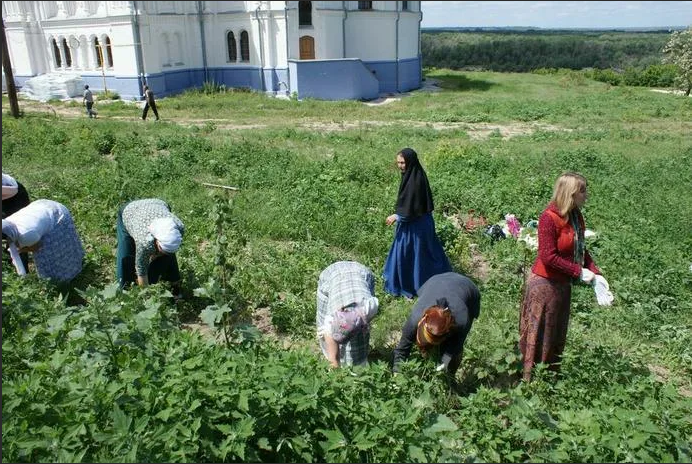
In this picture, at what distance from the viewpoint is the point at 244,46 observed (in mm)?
25703

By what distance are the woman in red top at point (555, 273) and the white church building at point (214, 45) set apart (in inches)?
822

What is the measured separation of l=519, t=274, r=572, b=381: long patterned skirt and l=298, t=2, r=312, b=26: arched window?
76.9 feet

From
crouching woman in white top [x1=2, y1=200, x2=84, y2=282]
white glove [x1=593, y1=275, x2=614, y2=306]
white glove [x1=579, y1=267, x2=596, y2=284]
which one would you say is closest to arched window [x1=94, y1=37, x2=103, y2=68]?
crouching woman in white top [x1=2, y1=200, x2=84, y2=282]

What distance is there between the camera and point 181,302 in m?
5.22

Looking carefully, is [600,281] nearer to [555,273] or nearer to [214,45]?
[555,273]

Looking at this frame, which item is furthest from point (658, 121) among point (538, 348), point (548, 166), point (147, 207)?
point (147, 207)

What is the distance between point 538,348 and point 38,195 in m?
6.99

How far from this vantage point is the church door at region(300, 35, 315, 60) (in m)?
25.4

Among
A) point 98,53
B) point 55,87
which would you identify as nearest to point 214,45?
point 98,53

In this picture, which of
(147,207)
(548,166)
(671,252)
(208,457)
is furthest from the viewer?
(548,166)

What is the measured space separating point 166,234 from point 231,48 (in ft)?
77.8

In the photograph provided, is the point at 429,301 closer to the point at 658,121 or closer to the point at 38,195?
the point at 38,195

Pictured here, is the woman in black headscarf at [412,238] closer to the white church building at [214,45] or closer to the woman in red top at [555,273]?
the woman in red top at [555,273]

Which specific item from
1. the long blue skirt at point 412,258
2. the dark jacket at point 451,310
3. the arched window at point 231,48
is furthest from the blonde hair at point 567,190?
the arched window at point 231,48
